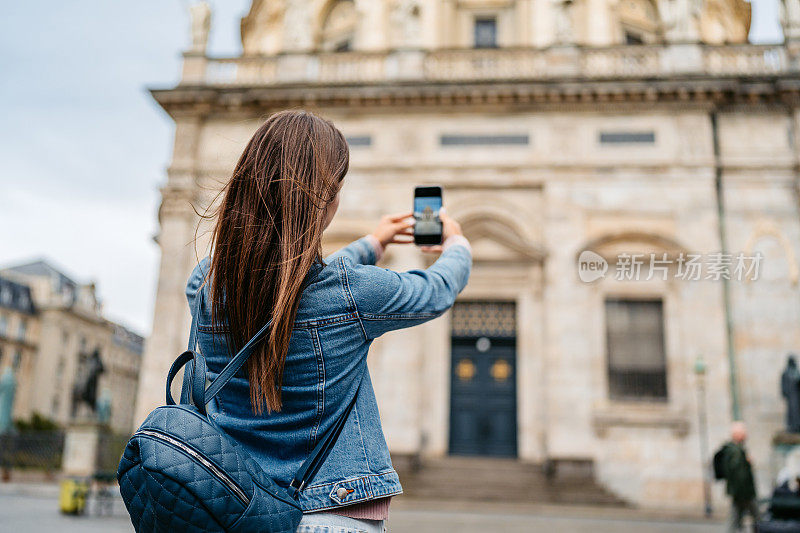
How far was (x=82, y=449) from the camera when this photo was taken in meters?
20.2

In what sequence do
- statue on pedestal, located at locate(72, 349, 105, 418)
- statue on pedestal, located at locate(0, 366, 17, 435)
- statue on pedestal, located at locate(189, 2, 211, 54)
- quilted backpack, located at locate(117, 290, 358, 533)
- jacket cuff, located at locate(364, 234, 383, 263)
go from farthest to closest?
statue on pedestal, located at locate(0, 366, 17, 435) < statue on pedestal, located at locate(189, 2, 211, 54) < statue on pedestal, located at locate(72, 349, 105, 418) < jacket cuff, located at locate(364, 234, 383, 263) < quilted backpack, located at locate(117, 290, 358, 533)

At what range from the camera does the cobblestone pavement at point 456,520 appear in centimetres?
1118

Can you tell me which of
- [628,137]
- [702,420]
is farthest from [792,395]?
[628,137]

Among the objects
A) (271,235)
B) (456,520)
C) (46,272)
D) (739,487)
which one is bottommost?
(456,520)

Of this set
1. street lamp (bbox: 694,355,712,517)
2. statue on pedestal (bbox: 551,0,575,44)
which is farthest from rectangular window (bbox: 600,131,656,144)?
street lamp (bbox: 694,355,712,517)

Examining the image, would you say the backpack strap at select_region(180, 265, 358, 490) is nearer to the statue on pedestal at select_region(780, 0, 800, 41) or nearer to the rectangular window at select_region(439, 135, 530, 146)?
the rectangular window at select_region(439, 135, 530, 146)

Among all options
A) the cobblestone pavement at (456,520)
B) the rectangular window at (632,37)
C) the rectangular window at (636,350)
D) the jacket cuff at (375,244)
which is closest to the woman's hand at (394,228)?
the jacket cuff at (375,244)

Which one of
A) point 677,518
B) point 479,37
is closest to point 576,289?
point 677,518

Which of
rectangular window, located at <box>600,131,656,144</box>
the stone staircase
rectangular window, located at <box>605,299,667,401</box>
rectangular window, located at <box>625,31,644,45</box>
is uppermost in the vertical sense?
rectangular window, located at <box>625,31,644,45</box>

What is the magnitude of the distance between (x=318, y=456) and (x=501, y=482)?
16366 millimetres

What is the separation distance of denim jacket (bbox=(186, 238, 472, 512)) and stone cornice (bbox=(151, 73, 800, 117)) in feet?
63.7

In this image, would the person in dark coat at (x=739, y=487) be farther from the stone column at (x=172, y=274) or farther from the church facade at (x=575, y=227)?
the stone column at (x=172, y=274)

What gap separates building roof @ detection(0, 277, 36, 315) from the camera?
60.0 meters

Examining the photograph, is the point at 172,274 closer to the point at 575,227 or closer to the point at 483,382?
the point at 483,382
